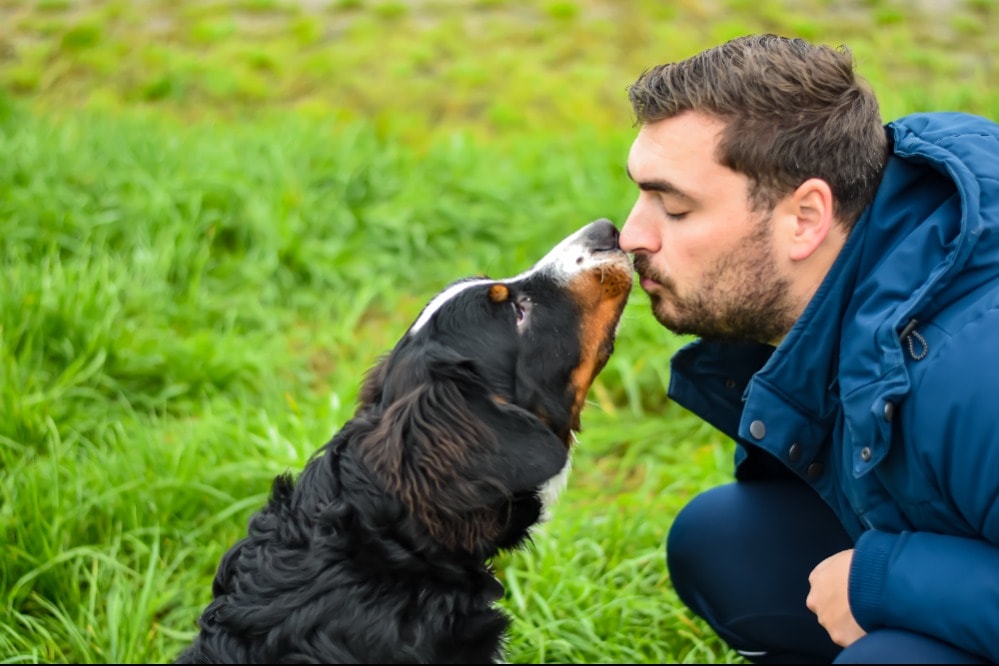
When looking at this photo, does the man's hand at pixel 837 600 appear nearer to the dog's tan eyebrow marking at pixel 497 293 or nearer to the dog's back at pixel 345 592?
the dog's back at pixel 345 592

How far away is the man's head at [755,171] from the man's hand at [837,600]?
2.02 ft

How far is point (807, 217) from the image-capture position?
243 cm

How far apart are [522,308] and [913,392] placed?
1002 millimetres

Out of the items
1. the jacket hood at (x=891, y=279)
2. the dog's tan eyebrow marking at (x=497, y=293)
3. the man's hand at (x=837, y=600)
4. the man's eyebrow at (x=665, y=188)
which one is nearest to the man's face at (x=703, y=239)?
the man's eyebrow at (x=665, y=188)

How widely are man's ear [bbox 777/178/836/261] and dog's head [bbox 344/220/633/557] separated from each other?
439 millimetres

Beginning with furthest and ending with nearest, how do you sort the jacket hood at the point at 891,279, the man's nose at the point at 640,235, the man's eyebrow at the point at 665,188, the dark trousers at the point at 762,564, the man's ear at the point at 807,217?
the dark trousers at the point at 762,564 → the man's nose at the point at 640,235 → the man's eyebrow at the point at 665,188 → the man's ear at the point at 807,217 → the jacket hood at the point at 891,279

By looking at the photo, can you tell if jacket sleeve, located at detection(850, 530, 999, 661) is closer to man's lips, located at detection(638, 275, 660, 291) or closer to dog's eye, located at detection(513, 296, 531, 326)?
man's lips, located at detection(638, 275, 660, 291)

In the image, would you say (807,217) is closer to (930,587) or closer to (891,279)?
(891,279)

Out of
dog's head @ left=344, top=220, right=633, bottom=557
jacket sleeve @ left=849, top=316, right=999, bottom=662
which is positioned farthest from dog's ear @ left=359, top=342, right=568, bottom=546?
jacket sleeve @ left=849, top=316, right=999, bottom=662

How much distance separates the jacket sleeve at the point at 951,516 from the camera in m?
1.94

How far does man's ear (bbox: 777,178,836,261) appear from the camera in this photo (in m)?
2.38

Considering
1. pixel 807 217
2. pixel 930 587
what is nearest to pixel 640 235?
pixel 807 217

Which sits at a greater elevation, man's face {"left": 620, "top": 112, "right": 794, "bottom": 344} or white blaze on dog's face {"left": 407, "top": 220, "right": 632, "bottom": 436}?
man's face {"left": 620, "top": 112, "right": 794, "bottom": 344}

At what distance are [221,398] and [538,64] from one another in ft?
12.3
